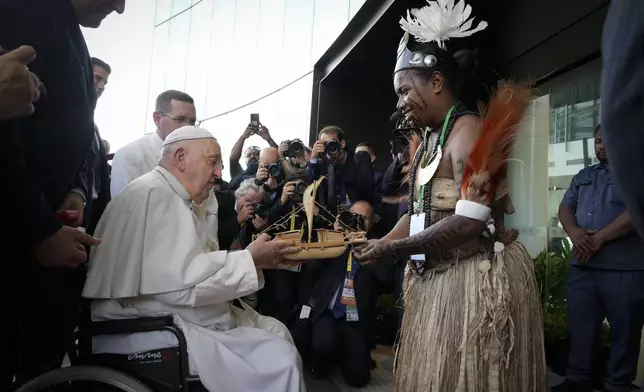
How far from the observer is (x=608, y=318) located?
3.42 metres

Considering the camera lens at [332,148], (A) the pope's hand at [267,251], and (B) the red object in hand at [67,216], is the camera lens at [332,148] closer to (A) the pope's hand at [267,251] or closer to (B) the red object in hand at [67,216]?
(A) the pope's hand at [267,251]

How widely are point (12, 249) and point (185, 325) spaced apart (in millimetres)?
744

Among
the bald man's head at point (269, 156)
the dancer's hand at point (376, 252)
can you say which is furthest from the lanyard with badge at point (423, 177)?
the bald man's head at point (269, 156)

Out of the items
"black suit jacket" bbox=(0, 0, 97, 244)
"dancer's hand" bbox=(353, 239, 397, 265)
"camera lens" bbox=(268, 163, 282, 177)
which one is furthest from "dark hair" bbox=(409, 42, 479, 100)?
"camera lens" bbox=(268, 163, 282, 177)

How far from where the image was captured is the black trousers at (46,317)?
1583 millimetres

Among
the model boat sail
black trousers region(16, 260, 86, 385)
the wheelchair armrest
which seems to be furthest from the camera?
the model boat sail

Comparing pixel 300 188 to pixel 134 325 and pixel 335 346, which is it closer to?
pixel 335 346

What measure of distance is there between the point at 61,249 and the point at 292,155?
237cm

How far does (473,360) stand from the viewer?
1691 millimetres

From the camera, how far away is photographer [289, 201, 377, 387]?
3.65 metres

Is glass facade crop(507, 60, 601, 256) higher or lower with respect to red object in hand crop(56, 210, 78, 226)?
higher

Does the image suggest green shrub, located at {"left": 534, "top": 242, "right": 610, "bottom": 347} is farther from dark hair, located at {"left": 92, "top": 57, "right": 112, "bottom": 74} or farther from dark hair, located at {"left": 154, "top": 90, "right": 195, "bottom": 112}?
dark hair, located at {"left": 92, "top": 57, "right": 112, "bottom": 74}

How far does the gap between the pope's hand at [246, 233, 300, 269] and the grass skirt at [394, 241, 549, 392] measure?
0.60m

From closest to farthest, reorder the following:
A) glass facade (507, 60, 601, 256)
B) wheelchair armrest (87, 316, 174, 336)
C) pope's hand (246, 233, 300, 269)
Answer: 1. wheelchair armrest (87, 316, 174, 336)
2. pope's hand (246, 233, 300, 269)
3. glass facade (507, 60, 601, 256)
